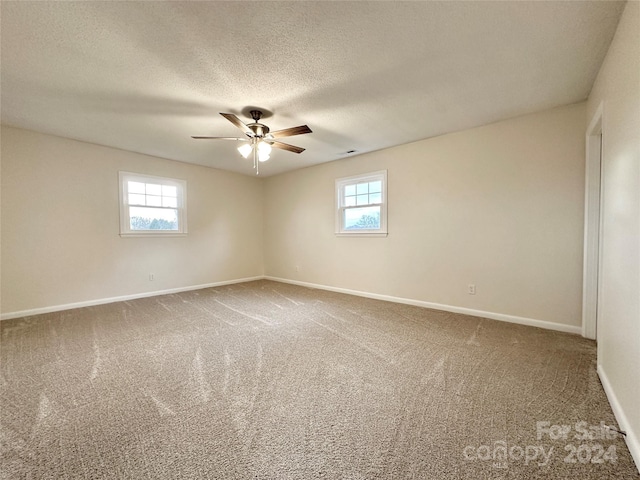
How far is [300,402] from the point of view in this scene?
1.71 m

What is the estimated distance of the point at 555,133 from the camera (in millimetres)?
2924

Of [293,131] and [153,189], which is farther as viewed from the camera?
[153,189]

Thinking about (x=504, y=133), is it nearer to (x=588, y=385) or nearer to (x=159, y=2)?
(x=588, y=385)

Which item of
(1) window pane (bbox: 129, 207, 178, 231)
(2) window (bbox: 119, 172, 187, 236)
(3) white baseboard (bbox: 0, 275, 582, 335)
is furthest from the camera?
(1) window pane (bbox: 129, 207, 178, 231)

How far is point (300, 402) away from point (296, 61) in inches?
100

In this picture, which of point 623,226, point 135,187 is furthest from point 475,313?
point 135,187

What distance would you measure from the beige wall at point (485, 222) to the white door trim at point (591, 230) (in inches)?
5.6

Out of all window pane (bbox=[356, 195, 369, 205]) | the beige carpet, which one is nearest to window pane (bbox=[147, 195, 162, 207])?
the beige carpet

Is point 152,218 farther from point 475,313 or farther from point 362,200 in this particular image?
point 475,313

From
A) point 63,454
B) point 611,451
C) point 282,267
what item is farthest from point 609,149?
point 282,267

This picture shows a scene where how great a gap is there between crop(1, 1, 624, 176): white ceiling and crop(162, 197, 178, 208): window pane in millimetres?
1625

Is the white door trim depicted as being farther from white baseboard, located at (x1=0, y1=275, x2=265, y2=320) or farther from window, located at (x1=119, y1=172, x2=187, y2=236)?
window, located at (x1=119, y1=172, x2=187, y2=236)

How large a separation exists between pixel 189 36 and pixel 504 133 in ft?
11.5

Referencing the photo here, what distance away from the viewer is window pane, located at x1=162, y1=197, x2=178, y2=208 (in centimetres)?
484
